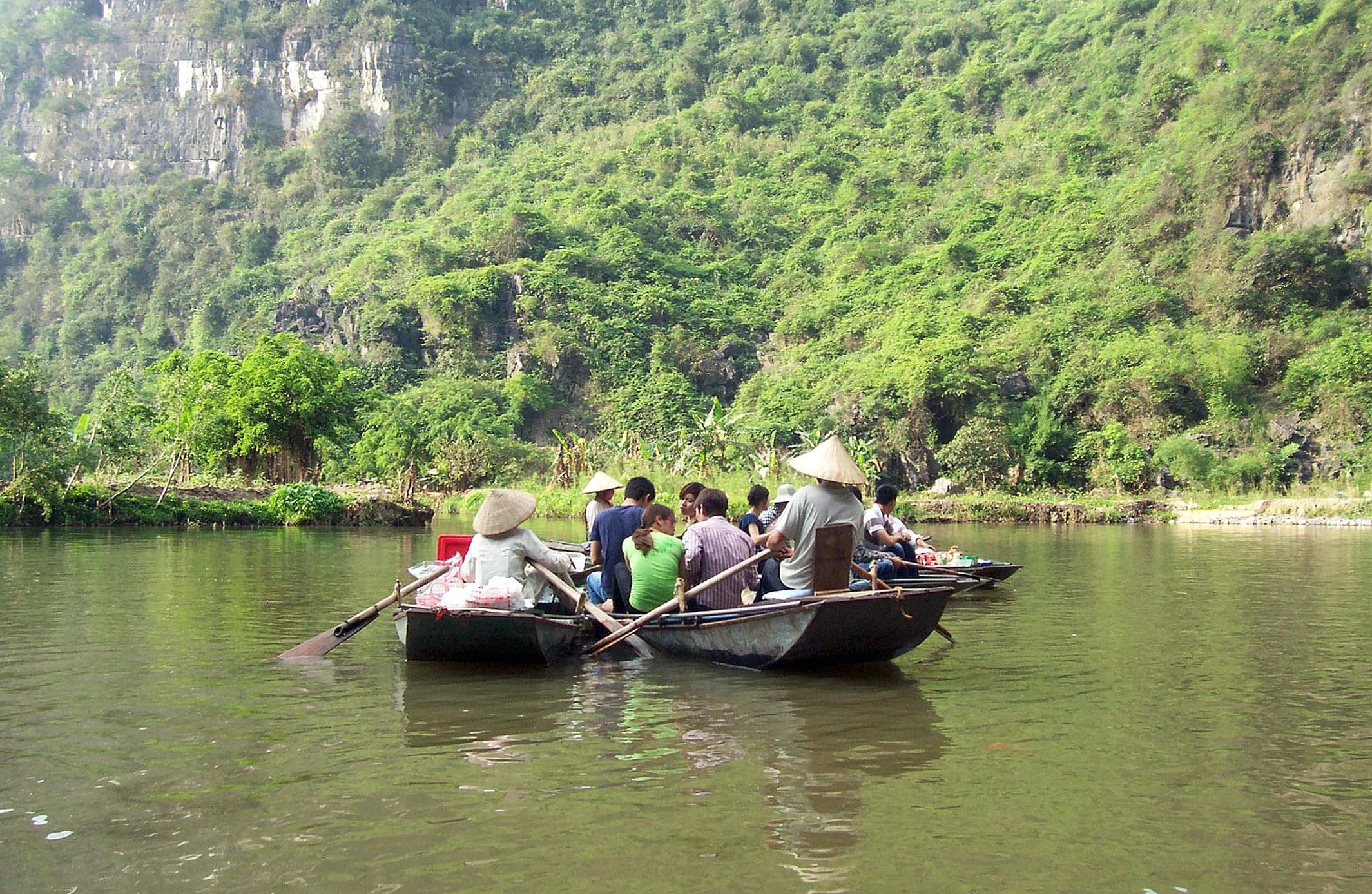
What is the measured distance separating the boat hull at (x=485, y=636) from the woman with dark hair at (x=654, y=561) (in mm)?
519

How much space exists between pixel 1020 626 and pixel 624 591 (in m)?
3.53

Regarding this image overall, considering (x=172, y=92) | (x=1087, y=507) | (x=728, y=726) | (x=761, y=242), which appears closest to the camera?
(x=728, y=726)

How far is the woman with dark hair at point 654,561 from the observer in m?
8.05

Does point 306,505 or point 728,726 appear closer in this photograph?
point 728,726

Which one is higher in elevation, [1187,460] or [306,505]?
[1187,460]

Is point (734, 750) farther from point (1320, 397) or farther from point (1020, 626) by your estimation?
point (1320, 397)

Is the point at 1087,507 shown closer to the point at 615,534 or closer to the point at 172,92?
the point at 615,534

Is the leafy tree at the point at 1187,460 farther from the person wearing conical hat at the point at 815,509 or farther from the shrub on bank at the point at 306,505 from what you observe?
the person wearing conical hat at the point at 815,509

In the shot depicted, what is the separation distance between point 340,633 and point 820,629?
322 cm

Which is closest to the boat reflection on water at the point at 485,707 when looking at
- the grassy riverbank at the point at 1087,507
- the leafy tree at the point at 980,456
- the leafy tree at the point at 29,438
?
the leafy tree at the point at 29,438

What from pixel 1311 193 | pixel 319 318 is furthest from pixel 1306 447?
pixel 319 318

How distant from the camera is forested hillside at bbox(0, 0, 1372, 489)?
125 feet

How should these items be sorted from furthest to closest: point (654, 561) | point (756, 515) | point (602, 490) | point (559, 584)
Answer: point (756, 515)
point (602, 490)
point (654, 561)
point (559, 584)

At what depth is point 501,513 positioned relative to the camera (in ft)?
25.2
